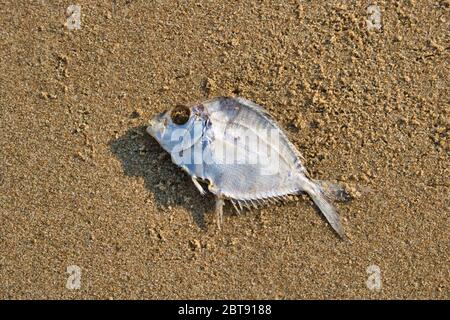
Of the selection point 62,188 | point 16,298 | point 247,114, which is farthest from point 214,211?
point 16,298

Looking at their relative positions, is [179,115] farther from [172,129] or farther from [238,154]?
[238,154]

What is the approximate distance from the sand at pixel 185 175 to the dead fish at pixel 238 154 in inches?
3.3

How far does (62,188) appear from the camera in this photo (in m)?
3.08

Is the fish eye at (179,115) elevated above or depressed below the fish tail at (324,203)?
above

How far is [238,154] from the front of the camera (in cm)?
293

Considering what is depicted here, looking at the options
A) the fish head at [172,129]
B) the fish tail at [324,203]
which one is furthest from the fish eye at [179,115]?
the fish tail at [324,203]

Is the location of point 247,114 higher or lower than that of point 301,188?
higher

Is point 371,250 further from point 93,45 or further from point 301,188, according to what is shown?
point 93,45

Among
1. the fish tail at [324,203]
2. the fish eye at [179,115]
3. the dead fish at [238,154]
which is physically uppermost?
the fish eye at [179,115]

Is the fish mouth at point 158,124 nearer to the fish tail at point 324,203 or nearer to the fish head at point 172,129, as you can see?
the fish head at point 172,129

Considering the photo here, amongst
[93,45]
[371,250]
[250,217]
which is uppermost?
[93,45]

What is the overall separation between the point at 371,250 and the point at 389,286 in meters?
0.24

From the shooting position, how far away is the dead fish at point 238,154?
2.94 m

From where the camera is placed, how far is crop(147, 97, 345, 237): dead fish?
2.94 m
